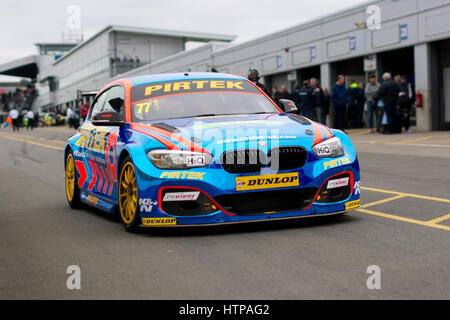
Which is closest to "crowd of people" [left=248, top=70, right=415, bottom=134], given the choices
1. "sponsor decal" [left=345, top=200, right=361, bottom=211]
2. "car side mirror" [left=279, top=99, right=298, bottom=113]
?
"car side mirror" [left=279, top=99, right=298, bottom=113]

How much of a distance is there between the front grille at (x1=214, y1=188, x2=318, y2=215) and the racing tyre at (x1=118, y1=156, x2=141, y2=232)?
32.0 inches

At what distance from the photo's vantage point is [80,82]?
92062mm

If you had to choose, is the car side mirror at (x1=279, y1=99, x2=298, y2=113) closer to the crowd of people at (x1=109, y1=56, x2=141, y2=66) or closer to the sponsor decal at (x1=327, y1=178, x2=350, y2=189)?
the sponsor decal at (x1=327, y1=178, x2=350, y2=189)

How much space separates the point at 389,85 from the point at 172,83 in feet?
48.4

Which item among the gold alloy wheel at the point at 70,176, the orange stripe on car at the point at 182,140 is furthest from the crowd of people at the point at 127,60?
the orange stripe on car at the point at 182,140

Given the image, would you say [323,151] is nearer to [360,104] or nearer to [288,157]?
[288,157]

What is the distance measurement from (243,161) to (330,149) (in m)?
0.89

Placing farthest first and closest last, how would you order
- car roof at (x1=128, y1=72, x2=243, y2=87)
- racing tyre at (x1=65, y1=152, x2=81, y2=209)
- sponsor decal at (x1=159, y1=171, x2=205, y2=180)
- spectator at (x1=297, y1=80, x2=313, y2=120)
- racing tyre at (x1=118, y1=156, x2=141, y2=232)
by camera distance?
1. spectator at (x1=297, y1=80, x2=313, y2=120)
2. racing tyre at (x1=65, y1=152, x2=81, y2=209)
3. car roof at (x1=128, y1=72, x2=243, y2=87)
4. racing tyre at (x1=118, y1=156, x2=141, y2=232)
5. sponsor decal at (x1=159, y1=171, x2=205, y2=180)

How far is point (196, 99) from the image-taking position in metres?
7.68

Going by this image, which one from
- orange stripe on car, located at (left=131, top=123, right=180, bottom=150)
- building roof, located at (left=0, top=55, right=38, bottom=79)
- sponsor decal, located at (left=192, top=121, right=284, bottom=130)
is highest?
building roof, located at (left=0, top=55, right=38, bottom=79)

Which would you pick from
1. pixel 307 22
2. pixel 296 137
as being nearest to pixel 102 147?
pixel 296 137

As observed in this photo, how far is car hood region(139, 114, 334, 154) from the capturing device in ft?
20.9

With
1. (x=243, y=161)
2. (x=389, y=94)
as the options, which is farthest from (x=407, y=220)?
(x=389, y=94)
